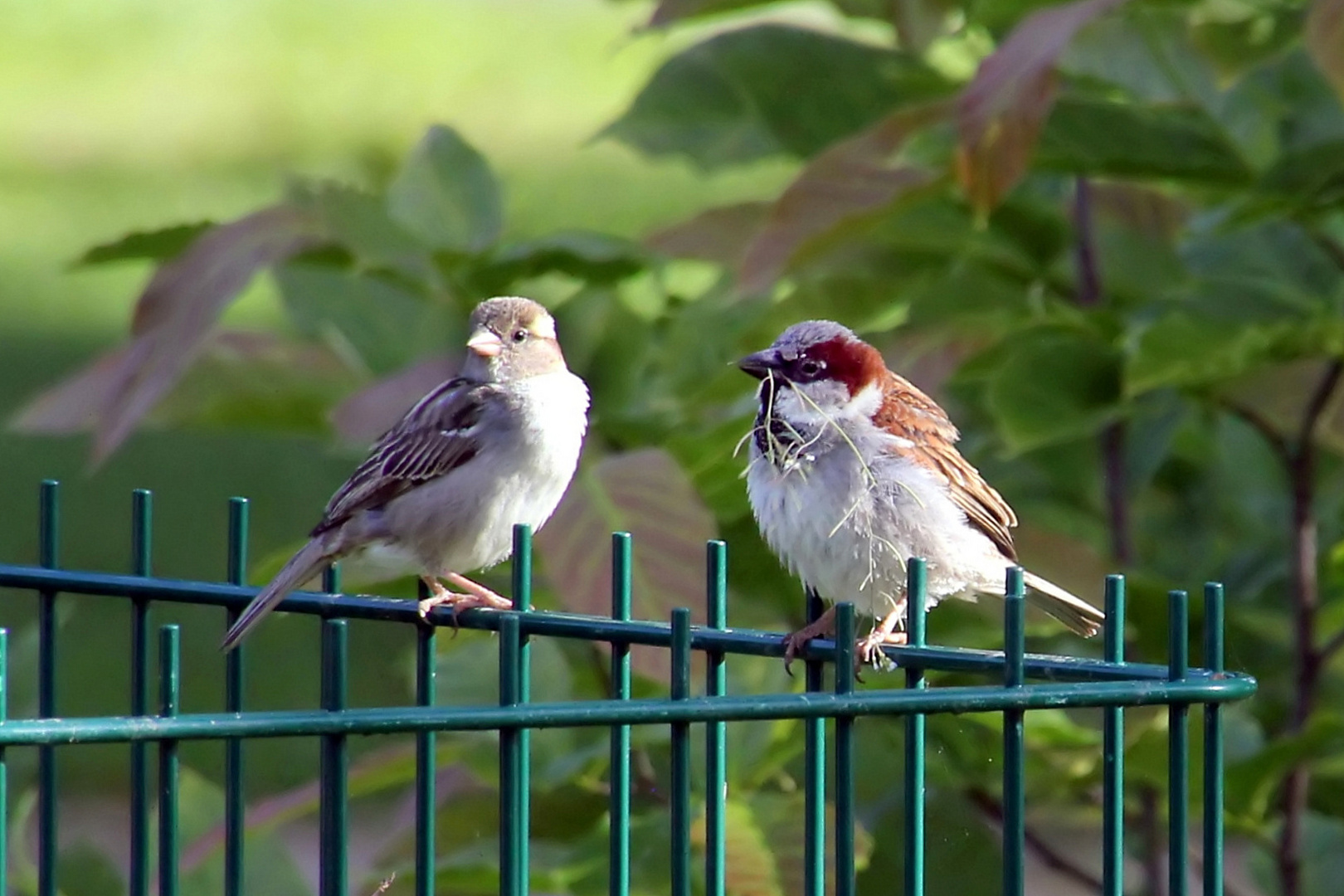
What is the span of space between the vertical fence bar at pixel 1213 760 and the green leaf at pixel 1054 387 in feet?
4.35

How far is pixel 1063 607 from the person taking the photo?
3.11m

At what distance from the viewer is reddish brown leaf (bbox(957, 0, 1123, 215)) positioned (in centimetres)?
315

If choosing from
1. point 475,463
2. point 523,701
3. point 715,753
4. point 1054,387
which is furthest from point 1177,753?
point 475,463

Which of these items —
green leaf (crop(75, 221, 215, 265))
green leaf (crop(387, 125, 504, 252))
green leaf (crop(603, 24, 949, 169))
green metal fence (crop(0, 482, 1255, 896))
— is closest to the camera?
green metal fence (crop(0, 482, 1255, 896))

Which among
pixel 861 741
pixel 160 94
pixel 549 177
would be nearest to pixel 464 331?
pixel 861 741

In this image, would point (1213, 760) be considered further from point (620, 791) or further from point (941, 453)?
point (941, 453)

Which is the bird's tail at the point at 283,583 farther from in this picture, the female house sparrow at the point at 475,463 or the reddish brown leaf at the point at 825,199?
the reddish brown leaf at the point at 825,199

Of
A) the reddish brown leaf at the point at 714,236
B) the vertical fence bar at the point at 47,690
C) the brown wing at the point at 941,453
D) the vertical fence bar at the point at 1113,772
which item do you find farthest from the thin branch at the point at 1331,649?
the vertical fence bar at the point at 47,690

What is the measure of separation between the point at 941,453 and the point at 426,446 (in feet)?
2.92

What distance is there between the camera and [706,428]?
11.6 ft

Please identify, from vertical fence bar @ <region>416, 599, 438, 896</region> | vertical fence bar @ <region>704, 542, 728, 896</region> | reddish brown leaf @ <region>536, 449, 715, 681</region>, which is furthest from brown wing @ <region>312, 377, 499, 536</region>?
vertical fence bar @ <region>416, 599, 438, 896</region>

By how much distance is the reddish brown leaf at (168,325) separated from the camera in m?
3.29

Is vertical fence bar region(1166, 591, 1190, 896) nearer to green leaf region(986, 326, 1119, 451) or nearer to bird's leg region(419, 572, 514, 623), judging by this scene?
bird's leg region(419, 572, 514, 623)

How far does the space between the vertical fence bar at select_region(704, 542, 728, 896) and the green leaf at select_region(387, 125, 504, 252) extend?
162 cm
